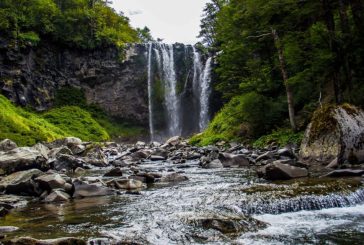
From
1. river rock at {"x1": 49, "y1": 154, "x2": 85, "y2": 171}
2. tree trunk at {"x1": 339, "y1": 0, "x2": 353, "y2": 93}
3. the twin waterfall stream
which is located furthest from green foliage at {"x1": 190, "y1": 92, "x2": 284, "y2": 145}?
the twin waterfall stream

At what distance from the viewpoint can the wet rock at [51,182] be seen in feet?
37.4

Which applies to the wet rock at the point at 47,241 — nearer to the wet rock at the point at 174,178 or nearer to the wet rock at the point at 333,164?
the wet rock at the point at 174,178

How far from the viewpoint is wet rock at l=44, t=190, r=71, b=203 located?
10.3 metres

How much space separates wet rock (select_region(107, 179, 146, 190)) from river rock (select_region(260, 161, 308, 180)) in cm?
377

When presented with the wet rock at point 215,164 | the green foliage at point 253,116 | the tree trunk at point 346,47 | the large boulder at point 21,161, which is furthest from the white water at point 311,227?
the green foliage at point 253,116

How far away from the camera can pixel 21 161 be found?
607 inches

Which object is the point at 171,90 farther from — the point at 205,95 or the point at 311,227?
the point at 311,227

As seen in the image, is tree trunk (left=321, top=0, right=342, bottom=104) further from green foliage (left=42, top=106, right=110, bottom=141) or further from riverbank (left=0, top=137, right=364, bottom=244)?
green foliage (left=42, top=106, right=110, bottom=141)

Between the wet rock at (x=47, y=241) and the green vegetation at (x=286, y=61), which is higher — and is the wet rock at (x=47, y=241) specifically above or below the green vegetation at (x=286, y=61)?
below

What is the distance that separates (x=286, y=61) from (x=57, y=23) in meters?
41.9

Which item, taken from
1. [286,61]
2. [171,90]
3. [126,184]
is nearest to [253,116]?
[286,61]

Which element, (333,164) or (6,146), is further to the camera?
(6,146)

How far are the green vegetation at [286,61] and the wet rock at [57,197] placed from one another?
11897mm

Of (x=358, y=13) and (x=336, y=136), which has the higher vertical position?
(x=358, y=13)
